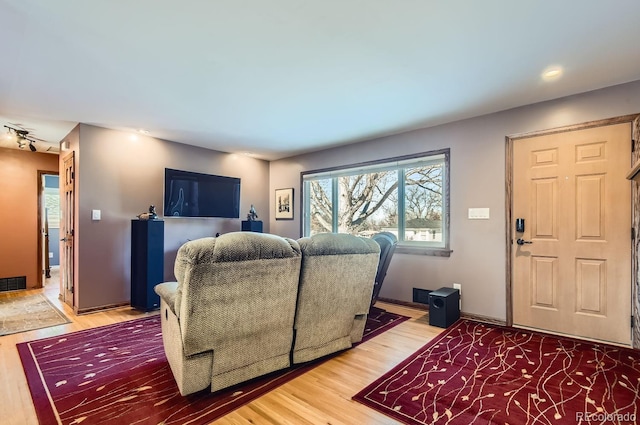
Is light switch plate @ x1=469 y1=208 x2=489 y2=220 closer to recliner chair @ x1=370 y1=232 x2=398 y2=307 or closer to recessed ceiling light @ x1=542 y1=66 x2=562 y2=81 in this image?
recliner chair @ x1=370 y1=232 x2=398 y2=307

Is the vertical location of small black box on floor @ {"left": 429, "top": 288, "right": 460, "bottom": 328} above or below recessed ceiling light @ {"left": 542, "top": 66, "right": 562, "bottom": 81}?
below

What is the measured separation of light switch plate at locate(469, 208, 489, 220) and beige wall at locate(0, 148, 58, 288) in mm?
6847

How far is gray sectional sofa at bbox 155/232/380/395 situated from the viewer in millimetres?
1766

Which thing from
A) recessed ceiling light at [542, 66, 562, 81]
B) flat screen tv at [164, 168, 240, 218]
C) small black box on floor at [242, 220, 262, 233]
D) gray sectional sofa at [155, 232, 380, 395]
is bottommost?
gray sectional sofa at [155, 232, 380, 395]

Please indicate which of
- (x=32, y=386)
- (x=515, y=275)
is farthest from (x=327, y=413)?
(x=515, y=275)

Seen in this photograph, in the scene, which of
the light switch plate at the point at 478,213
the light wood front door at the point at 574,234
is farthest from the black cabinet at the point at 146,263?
the light wood front door at the point at 574,234

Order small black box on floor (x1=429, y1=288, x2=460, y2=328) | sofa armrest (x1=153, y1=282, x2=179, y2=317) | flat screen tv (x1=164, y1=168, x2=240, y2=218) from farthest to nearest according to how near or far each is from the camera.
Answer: flat screen tv (x1=164, y1=168, x2=240, y2=218), small black box on floor (x1=429, y1=288, x2=460, y2=328), sofa armrest (x1=153, y1=282, x2=179, y2=317)

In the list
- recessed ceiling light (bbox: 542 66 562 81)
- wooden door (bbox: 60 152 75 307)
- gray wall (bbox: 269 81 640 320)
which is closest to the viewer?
recessed ceiling light (bbox: 542 66 562 81)

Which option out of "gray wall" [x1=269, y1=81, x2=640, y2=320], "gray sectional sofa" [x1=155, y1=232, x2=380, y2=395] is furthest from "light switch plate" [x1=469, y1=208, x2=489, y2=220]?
"gray sectional sofa" [x1=155, y1=232, x2=380, y2=395]

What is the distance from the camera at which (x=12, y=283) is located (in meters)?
5.02

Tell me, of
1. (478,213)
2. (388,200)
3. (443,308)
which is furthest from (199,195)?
(478,213)

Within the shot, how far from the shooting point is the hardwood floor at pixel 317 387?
5.76ft

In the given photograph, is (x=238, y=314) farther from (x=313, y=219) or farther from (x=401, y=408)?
(x=313, y=219)

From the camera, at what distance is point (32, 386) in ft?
6.90
